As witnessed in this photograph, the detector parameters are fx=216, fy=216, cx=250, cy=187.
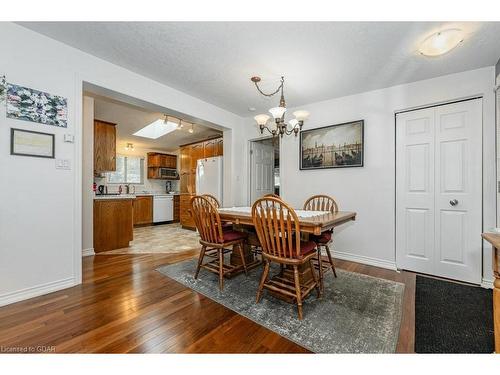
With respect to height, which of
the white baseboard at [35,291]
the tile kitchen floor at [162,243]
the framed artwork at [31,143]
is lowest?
the tile kitchen floor at [162,243]

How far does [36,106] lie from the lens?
77.3 inches

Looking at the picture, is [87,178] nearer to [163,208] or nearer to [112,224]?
[112,224]

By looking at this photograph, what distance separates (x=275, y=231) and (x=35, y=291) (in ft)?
7.32

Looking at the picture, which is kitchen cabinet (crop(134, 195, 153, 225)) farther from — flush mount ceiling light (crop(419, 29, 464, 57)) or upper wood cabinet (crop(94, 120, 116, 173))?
flush mount ceiling light (crop(419, 29, 464, 57))

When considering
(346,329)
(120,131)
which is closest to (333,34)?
(346,329)

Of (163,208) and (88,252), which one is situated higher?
(163,208)

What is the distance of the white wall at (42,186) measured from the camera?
1.83 meters

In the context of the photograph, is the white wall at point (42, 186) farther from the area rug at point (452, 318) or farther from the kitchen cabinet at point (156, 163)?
the kitchen cabinet at point (156, 163)

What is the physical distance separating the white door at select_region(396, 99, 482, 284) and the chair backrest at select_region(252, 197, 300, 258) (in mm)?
1947

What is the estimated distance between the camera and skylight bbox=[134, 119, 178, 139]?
4.96m

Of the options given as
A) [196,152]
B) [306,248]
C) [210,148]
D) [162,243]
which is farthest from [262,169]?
[306,248]

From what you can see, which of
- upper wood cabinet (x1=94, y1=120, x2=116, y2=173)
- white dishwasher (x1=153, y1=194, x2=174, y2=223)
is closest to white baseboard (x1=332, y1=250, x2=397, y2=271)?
upper wood cabinet (x1=94, y1=120, x2=116, y2=173)

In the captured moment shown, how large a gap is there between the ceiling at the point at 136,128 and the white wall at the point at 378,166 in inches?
110

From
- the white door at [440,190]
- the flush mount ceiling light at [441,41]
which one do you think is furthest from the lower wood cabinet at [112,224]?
the flush mount ceiling light at [441,41]
